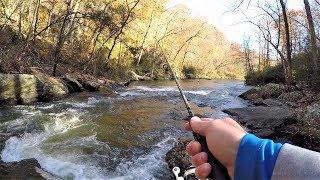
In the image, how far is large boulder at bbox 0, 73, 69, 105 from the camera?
44.9 feet

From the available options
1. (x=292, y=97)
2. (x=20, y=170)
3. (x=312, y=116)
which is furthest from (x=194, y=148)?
(x=292, y=97)

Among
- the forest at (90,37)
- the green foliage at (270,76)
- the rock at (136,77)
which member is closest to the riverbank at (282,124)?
the forest at (90,37)

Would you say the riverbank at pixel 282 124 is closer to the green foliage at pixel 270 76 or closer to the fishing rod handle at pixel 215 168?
the fishing rod handle at pixel 215 168

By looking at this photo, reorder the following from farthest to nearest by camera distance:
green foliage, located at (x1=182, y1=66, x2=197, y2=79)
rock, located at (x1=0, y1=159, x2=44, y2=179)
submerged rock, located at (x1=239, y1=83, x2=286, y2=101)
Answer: green foliage, located at (x1=182, y1=66, x2=197, y2=79) → submerged rock, located at (x1=239, y1=83, x2=286, y2=101) → rock, located at (x1=0, y1=159, x2=44, y2=179)

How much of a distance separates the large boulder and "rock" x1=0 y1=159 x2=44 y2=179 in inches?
255

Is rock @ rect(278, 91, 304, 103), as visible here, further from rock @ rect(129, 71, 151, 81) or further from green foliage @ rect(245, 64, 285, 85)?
rock @ rect(129, 71, 151, 81)

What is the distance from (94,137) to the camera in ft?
31.3

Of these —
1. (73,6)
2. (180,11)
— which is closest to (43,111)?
(73,6)

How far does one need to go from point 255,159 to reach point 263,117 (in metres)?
11.5

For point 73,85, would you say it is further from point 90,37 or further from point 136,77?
point 90,37

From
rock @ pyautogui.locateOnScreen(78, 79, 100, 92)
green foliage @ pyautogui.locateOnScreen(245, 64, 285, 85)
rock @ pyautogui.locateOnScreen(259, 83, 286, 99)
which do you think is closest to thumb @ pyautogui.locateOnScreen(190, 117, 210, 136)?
rock @ pyautogui.locateOnScreen(78, 79, 100, 92)

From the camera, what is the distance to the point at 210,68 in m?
68.9

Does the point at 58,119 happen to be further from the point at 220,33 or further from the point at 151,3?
the point at 220,33

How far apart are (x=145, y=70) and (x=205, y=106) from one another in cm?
2389
